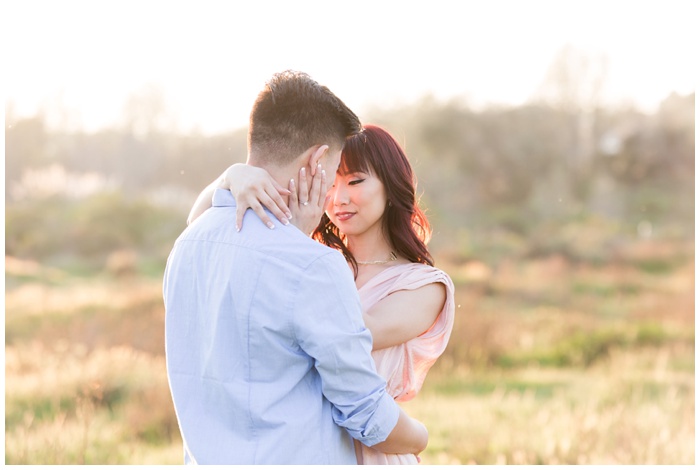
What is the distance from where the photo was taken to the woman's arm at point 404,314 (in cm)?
219

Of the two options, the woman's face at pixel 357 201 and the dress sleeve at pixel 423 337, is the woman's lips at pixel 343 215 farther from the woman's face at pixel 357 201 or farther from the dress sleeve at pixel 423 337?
the dress sleeve at pixel 423 337

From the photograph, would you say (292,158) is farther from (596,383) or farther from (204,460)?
(596,383)

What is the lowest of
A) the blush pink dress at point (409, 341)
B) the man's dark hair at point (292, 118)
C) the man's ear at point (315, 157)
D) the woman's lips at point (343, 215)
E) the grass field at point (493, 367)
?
the grass field at point (493, 367)

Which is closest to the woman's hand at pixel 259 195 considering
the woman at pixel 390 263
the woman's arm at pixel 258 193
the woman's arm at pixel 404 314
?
the woman's arm at pixel 258 193

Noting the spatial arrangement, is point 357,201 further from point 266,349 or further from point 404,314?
point 266,349

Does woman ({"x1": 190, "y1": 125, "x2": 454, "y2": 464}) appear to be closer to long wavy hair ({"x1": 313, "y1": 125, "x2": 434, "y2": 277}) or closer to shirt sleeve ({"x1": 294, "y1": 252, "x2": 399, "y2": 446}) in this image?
long wavy hair ({"x1": 313, "y1": 125, "x2": 434, "y2": 277})

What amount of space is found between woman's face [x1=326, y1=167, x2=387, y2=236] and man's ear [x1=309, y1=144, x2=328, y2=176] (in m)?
0.64

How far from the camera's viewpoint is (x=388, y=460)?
214 cm

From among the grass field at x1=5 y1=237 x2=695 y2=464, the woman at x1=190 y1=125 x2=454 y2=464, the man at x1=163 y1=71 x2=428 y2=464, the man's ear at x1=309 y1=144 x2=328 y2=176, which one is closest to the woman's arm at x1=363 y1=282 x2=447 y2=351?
the woman at x1=190 y1=125 x2=454 y2=464

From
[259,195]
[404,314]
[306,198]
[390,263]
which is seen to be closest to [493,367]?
[390,263]

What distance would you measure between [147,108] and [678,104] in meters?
9.52

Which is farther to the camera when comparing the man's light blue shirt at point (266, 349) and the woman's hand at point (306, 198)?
the woman's hand at point (306, 198)

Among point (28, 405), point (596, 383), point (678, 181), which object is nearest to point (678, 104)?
point (678, 181)

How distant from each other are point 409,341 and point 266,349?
74 centimetres
